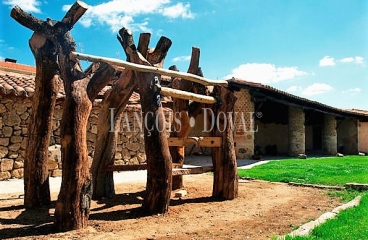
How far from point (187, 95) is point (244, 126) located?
439 inches

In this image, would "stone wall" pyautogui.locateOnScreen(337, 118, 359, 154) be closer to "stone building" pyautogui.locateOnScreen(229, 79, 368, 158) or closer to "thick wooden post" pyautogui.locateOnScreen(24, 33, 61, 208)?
"stone building" pyautogui.locateOnScreen(229, 79, 368, 158)

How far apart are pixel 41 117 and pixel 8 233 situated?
181cm

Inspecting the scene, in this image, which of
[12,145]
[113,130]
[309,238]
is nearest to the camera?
[309,238]

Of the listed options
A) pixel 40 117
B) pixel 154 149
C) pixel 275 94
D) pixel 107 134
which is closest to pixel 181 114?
pixel 107 134

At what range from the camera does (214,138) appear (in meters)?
5.91

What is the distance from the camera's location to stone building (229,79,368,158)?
16.1 m

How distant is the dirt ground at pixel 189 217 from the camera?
147 inches

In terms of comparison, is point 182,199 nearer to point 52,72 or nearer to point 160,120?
point 160,120

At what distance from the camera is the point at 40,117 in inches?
192

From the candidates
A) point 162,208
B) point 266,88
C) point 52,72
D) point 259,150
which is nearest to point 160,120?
point 162,208

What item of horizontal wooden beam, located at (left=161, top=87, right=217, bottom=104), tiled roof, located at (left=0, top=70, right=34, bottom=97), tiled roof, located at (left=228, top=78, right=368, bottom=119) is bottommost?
horizontal wooden beam, located at (left=161, top=87, right=217, bottom=104)

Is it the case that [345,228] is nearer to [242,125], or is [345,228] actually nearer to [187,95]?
[187,95]

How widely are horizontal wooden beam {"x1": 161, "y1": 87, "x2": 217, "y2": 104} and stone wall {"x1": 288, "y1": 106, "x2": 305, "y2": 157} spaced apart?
12.8 meters

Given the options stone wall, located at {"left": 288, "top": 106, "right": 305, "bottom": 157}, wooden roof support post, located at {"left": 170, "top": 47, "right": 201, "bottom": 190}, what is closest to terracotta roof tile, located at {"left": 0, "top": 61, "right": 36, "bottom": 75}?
wooden roof support post, located at {"left": 170, "top": 47, "right": 201, "bottom": 190}
